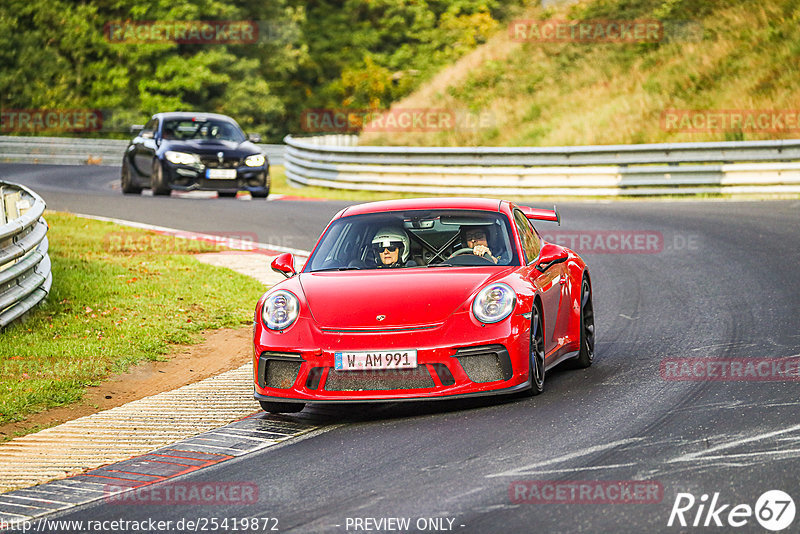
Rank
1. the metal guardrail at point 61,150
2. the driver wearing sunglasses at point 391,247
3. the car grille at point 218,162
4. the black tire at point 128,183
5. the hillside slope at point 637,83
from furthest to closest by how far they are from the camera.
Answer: the metal guardrail at point 61,150
the hillside slope at point 637,83
the black tire at point 128,183
the car grille at point 218,162
the driver wearing sunglasses at point 391,247

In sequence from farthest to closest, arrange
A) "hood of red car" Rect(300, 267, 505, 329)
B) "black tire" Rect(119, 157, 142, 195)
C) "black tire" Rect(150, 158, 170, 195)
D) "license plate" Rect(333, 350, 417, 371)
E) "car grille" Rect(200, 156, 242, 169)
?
"black tire" Rect(119, 157, 142, 195), "black tire" Rect(150, 158, 170, 195), "car grille" Rect(200, 156, 242, 169), "hood of red car" Rect(300, 267, 505, 329), "license plate" Rect(333, 350, 417, 371)

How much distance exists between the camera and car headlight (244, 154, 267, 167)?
79.6 ft

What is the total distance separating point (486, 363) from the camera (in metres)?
7.23

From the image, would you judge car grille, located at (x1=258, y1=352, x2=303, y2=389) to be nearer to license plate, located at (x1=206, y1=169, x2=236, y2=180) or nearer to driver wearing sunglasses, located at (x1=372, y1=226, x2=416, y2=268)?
driver wearing sunglasses, located at (x1=372, y1=226, x2=416, y2=268)

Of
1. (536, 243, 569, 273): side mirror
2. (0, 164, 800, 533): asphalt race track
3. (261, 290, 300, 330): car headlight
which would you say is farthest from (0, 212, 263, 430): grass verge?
(536, 243, 569, 273): side mirror

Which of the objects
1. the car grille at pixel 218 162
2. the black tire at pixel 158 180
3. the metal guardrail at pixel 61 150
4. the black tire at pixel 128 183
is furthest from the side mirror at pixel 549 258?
the metal guardrail at pixel 61 150

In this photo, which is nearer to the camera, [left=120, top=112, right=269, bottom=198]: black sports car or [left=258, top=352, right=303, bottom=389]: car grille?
[left=258, top=352, right=303, bottom=389]: car grille

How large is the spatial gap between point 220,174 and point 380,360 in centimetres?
1743

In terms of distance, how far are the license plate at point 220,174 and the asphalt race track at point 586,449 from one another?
45.0 ft

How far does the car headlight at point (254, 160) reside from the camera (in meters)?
24.2

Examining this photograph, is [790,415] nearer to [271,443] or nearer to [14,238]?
[271,443]

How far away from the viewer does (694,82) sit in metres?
30.5

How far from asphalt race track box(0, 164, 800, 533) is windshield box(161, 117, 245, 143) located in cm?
1484

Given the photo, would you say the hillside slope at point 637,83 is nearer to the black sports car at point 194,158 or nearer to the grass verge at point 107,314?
the black sports car at point 194,158
